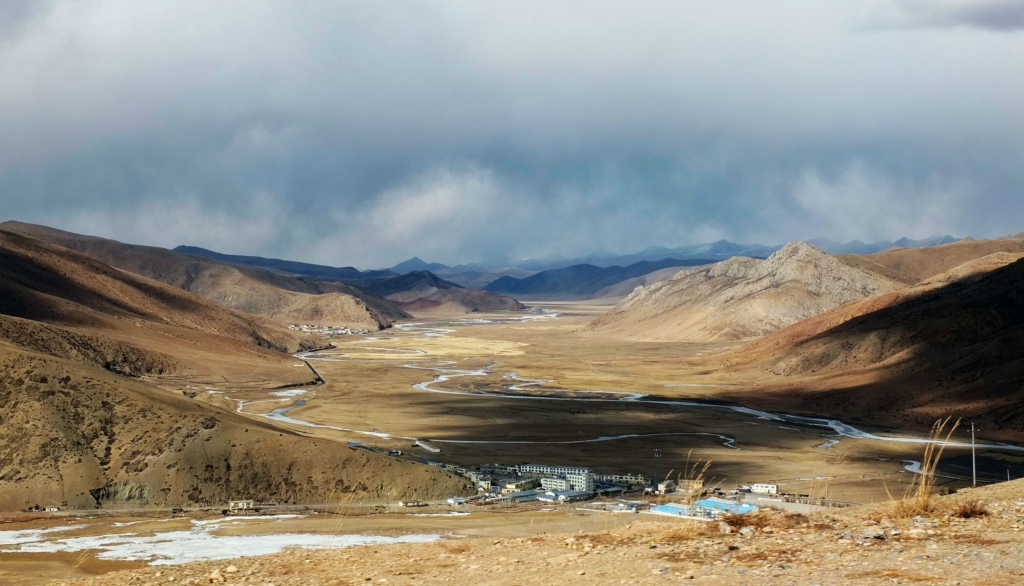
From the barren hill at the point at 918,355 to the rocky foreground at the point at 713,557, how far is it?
289 feet

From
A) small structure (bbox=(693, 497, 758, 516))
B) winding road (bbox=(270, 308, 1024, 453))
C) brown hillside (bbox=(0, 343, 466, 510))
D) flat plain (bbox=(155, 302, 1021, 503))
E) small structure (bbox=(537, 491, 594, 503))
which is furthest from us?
winding road (bbox=(270, 308, 1024, 453))

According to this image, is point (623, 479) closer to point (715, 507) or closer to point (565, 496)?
point (565, 496)

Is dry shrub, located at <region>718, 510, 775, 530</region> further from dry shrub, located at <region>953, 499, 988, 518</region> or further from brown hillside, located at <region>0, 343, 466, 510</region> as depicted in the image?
brown hillside, located at <region>0, 343, 466, 510</region>

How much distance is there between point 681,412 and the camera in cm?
10550

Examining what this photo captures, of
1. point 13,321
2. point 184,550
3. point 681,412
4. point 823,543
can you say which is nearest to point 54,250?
point 13,321

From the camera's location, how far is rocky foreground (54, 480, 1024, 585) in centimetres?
1111

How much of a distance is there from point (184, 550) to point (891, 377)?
102939 mm

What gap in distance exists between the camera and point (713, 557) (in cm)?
1221

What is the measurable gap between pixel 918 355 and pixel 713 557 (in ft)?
403

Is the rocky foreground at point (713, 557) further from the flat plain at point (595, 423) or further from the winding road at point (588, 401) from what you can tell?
the winding road at point (588, 401)

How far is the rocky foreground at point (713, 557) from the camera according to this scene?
36.4ft

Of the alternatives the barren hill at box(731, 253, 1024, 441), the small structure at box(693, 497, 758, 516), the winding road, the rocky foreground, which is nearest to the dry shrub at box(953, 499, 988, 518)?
the rocky foreground

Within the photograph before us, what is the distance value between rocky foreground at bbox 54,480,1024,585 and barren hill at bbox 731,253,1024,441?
289 feet

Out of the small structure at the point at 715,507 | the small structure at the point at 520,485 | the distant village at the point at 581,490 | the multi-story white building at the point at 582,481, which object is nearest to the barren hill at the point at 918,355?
the distant village at the point at 581,490
